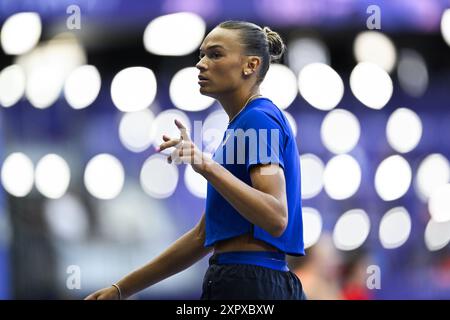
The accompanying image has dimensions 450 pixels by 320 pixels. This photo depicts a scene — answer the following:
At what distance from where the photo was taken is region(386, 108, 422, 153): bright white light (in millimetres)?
4980

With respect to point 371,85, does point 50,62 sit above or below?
above

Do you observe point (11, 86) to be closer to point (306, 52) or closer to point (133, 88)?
point (133, 88)

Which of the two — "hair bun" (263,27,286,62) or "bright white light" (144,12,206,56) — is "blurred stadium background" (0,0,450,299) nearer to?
"bright white light" (144,12,206,56)

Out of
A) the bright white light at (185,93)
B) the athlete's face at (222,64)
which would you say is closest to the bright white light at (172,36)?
the bright white light at (185,93)

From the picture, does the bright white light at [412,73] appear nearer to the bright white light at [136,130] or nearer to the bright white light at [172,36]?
the bright white light at [172,36]

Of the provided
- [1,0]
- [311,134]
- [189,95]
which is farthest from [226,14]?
[1,0]

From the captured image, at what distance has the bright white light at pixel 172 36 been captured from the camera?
15.9 ft

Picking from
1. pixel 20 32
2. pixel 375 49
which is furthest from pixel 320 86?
pixel 20 32

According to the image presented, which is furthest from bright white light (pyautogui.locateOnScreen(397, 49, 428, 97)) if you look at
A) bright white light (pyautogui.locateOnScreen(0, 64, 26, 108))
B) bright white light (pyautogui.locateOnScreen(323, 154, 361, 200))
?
bright white light (pyautogui.locateOnScreen(0, 64, 26, 108))

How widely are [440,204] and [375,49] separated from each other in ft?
3.14

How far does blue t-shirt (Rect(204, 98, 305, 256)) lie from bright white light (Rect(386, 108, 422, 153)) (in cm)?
291

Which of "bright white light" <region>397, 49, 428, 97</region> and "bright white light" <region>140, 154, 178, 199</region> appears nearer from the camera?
"bright white light" <region>140, 154, 178, 199</region>

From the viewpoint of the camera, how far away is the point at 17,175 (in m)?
4.93

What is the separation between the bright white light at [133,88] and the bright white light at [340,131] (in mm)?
984
